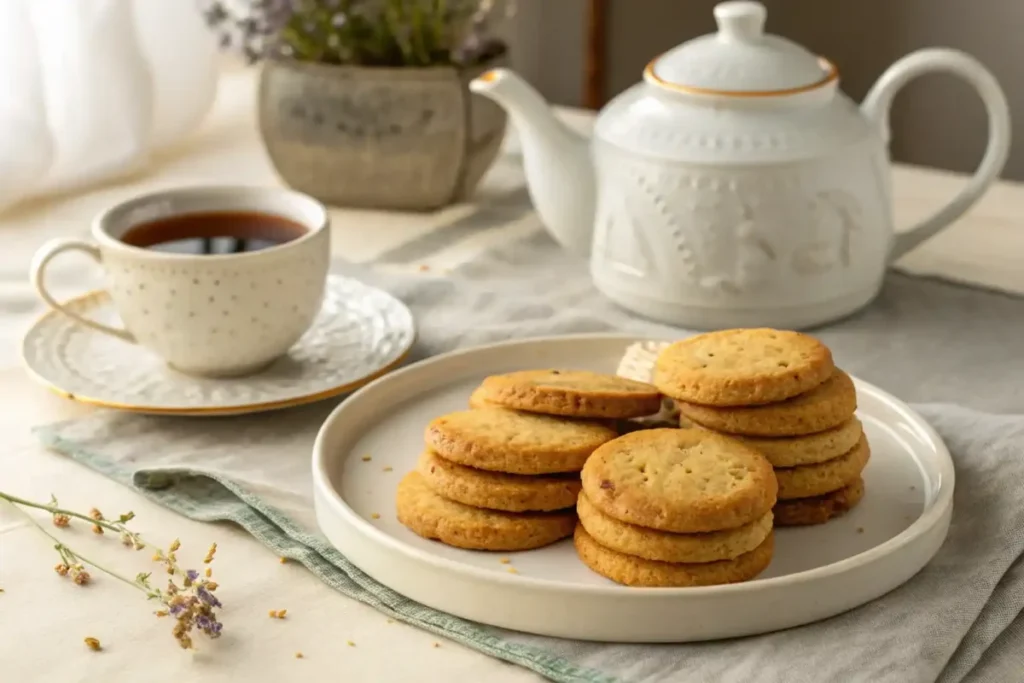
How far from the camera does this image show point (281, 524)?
78 centimetres

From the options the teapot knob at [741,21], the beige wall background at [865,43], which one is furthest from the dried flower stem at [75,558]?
the beige wall background at [865,43]

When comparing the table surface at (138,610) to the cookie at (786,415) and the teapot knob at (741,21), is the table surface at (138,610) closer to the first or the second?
the cookie at (786,415)

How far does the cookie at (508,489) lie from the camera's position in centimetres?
71

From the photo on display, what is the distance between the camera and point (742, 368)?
750 mm

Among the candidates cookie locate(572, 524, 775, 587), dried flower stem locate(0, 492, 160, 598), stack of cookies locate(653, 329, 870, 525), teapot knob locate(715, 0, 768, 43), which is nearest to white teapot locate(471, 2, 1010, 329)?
teapot knob locate(715, 0, 768, 43)

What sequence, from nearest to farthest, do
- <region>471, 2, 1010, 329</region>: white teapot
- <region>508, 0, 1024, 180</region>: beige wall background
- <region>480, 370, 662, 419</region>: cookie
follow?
<region>480, 370, 662, 419</region>: cookie, <region>471, 2, 1010, 329</region>: white teapot, <region>508, 0, 1024, 180</region>: beige wall background

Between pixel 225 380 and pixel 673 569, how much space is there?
45 centimetres

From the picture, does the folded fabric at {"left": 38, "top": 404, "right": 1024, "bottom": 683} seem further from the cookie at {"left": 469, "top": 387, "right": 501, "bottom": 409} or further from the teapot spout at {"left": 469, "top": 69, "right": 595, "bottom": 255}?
the teapot spout at {"left": 469, "top": 69, "right": 595, "bottom": 255}

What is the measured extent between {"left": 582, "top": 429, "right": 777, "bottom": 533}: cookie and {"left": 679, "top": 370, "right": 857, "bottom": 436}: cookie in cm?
1

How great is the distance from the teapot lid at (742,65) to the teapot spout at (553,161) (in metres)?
0.10

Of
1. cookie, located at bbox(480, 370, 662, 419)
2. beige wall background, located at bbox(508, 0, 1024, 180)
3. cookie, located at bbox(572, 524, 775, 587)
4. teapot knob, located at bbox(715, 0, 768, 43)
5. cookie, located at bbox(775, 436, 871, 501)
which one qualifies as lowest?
beige wall background, located at bbox(508, 0, 1024, 180)

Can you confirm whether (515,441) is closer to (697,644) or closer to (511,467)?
(511,467)

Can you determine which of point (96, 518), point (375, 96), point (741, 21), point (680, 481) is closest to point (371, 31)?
point (375, 96)

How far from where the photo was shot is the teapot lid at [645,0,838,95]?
3.43 feet
